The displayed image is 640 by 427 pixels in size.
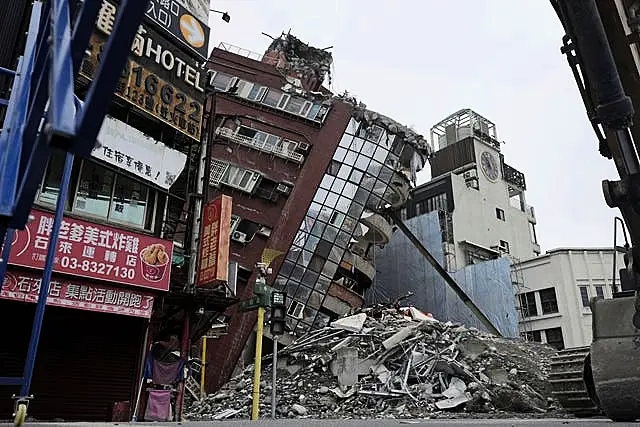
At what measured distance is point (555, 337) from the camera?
3556 centimetres

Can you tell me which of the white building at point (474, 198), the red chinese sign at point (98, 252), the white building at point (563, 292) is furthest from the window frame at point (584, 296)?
the red chinese sign at point (98, 252)

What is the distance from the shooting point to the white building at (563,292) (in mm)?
34875

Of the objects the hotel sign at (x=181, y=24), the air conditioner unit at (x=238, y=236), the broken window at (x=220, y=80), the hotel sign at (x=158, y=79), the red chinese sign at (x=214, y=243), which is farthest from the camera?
the broken window at (x=220, y=80)

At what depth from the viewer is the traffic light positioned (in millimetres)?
12875

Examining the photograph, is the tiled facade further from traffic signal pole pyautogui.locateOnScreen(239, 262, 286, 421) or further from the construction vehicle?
the construction vehicle

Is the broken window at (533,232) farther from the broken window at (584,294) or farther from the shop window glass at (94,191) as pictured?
the shop window glass at (94,191)

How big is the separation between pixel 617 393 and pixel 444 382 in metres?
11.6

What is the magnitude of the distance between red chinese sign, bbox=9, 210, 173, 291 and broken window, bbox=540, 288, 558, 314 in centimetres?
3053

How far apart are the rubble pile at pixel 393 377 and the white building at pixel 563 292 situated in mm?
12553

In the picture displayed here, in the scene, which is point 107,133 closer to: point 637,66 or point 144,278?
point 144,278

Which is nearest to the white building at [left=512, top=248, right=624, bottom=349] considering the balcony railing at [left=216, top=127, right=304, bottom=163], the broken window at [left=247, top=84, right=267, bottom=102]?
the balcony railing at [left=216, top=127, right=304, bottom=163]

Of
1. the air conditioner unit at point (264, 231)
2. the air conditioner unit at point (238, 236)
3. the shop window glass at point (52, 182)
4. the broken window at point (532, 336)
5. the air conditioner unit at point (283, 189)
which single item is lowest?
the broken window at point (532, 336)

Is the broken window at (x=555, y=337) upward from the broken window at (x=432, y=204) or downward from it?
→ downward

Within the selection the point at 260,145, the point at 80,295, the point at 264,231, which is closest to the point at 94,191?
the point at 80,295
